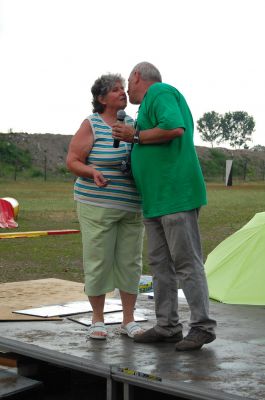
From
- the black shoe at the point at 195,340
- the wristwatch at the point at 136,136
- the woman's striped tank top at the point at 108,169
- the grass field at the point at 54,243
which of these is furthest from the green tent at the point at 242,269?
the grass field at the point at 54,243

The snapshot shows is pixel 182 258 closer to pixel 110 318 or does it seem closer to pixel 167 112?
pixel 167 112

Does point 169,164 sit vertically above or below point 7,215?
above

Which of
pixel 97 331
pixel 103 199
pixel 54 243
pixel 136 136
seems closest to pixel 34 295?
pixel 97 331

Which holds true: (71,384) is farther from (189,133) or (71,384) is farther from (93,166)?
(189,133)

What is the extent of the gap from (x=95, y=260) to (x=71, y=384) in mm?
697

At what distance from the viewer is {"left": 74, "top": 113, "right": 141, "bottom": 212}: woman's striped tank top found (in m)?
3.76

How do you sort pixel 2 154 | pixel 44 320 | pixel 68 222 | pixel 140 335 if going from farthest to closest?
pixel 2 154
pixel 68 222
pixel 44 320
pixel 140 335

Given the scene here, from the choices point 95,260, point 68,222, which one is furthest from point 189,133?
point 68,222

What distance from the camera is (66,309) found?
177 inches

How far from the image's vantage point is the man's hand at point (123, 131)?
346 cm

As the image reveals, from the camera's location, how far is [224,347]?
3.60 metres

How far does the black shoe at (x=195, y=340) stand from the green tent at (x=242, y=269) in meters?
1.28

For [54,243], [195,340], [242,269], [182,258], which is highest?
[182,258]

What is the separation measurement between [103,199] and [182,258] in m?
0.55
